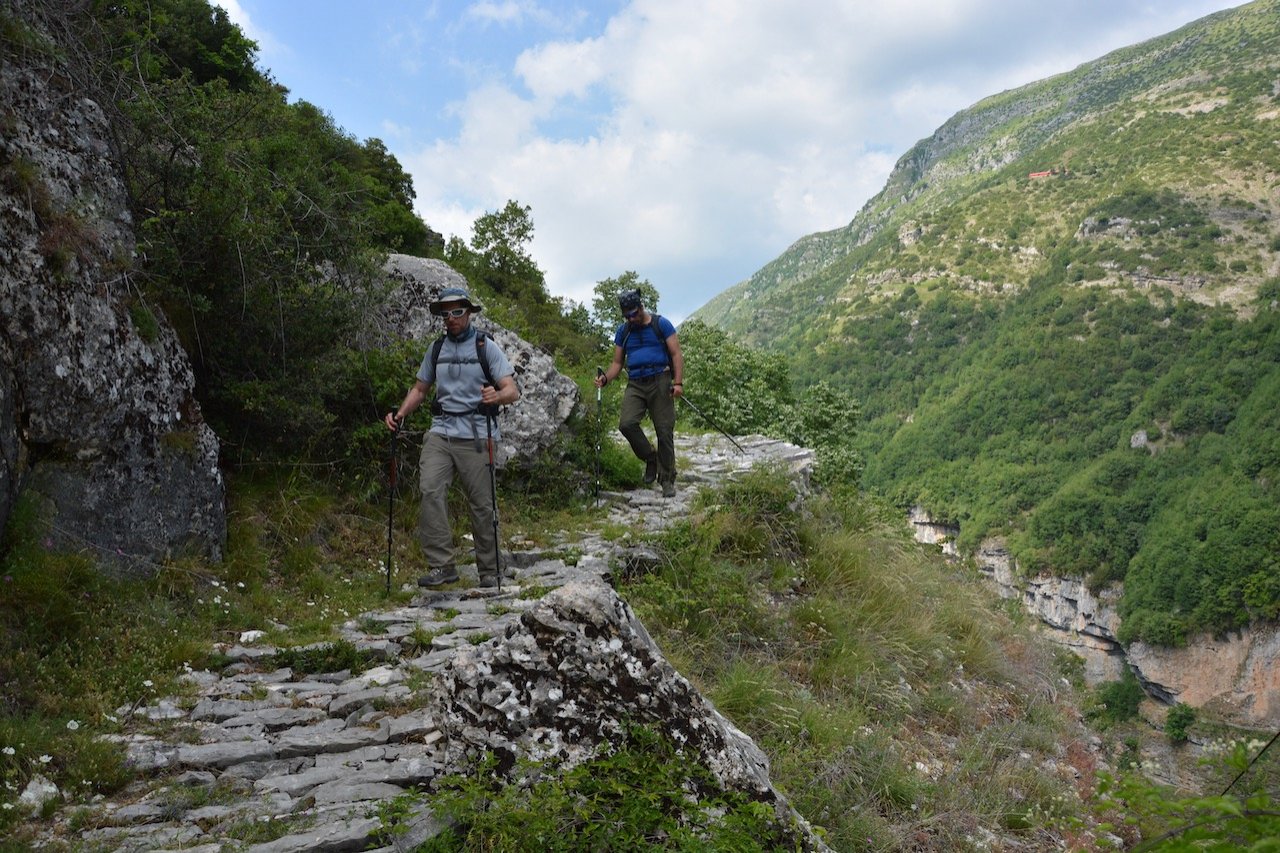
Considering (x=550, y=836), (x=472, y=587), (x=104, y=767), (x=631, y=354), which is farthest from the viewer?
(x=631, y=354)

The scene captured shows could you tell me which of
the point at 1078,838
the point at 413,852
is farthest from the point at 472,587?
the point at 1078,838

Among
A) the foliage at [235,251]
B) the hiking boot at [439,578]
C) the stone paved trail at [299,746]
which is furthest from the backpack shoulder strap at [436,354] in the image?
the stone paved trail at [299,746]

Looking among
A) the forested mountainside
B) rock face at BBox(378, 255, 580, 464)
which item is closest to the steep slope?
the forested mountainside

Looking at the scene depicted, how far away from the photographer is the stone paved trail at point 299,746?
323 centimetres

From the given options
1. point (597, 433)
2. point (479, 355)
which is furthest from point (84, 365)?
point (597, 433)

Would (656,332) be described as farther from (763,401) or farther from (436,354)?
(763,401)

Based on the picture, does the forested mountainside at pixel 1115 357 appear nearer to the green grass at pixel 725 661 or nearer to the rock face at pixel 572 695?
the green grass at pixel 725 661

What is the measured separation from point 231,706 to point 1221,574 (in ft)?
381

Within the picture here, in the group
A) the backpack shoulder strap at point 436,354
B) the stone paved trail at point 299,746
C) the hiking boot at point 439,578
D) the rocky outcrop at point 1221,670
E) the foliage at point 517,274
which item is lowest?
the rocky outcrop at point 1221,670

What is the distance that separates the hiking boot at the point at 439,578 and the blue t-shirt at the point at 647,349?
3678 millimetres

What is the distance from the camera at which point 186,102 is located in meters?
8.04

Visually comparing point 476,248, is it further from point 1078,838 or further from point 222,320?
point 1078,838

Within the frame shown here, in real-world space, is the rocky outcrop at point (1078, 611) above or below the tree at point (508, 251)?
below

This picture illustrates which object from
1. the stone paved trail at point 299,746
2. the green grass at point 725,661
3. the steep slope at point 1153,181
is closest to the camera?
the stone paved trail at point 299,746
